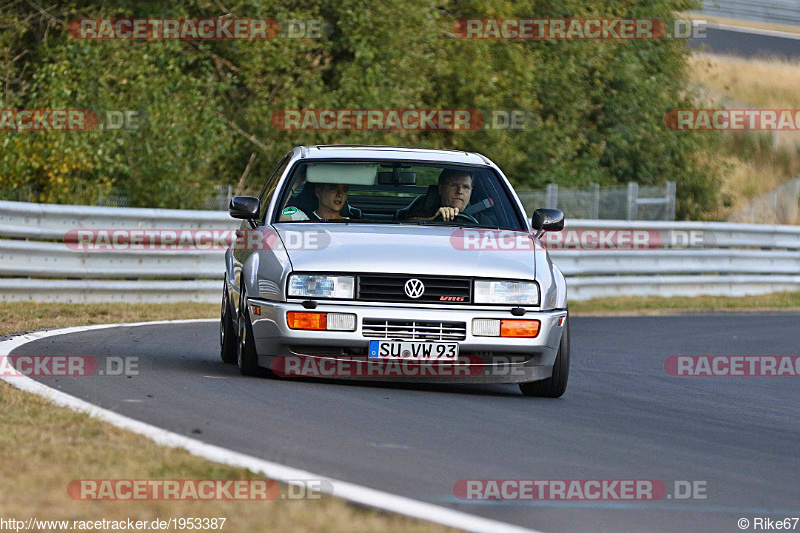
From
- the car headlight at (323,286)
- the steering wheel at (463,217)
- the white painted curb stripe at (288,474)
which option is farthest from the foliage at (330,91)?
the white painted curb stripe at (288,474)

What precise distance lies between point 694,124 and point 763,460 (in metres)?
27.2

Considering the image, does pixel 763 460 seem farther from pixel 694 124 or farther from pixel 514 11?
pixel 694 124

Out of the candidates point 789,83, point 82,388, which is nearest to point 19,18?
point 82,388

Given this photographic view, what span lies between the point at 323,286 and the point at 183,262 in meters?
8.48

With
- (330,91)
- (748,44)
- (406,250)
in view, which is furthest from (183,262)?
A: (748,44)

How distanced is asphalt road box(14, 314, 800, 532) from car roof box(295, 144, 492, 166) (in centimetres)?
→ 162

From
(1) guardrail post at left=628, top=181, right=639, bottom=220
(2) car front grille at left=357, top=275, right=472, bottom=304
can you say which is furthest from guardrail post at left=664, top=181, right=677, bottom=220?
(2) car front grille at left=357, top=275, right=472, bottom=304

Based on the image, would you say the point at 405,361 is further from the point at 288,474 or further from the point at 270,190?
the point at 288,474

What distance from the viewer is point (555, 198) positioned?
21750 mm

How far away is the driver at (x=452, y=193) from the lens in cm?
941

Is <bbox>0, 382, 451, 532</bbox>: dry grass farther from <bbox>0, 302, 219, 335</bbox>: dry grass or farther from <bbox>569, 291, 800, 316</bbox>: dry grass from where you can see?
<bbox>569, 291, 800, 316</bbox>: dry grass

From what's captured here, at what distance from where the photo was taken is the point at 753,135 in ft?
136

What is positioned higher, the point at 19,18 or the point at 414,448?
the point at 19,18

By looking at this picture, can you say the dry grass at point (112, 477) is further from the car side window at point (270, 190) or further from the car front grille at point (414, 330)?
the car side window at point (270, 190)
